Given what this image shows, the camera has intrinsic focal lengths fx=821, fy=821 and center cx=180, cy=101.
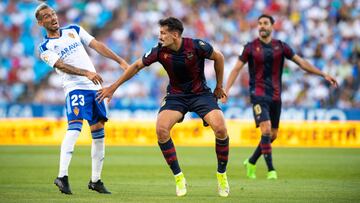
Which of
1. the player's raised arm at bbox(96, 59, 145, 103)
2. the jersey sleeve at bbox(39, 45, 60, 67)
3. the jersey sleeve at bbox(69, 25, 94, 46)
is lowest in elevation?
the player's raised arm at bbox(96, 59, 145, 103)

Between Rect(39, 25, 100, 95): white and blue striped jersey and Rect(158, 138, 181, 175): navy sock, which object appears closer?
Rect(158, 138, 181, 175): navy sock

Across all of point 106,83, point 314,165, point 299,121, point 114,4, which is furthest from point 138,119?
point 314,165

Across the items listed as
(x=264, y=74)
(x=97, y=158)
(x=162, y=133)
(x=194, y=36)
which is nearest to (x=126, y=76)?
(x=162, y=133)

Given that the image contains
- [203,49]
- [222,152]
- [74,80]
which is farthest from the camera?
[74,80]

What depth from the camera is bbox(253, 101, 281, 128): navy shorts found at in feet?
46.5

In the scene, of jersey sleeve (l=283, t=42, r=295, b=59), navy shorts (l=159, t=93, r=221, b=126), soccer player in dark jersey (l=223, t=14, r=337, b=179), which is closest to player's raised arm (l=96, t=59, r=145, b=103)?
navy shorts (l=159, t=93, r=221, b=126)

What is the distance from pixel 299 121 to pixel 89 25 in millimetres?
9417

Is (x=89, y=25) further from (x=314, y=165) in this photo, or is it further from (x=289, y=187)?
(x=289, y=187)

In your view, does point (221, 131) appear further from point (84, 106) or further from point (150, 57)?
point (84, 106)

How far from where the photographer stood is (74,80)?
438 inches

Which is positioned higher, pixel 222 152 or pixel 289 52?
pixel 289 52

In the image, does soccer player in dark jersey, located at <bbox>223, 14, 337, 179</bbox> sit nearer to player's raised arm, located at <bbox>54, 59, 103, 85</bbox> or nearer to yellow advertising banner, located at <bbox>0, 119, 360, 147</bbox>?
player's raised arm, located at <bbox>54, 59, 103, 85</bbox>

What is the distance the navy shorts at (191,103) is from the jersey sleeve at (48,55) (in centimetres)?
161

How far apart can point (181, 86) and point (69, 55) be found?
65.5 inches
